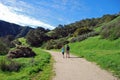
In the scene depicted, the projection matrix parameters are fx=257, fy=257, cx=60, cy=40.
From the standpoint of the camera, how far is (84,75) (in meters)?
18.4

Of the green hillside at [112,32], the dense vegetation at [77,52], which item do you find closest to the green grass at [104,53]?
the dense vegetation at [77,52]

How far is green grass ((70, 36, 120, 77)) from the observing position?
2249 cm

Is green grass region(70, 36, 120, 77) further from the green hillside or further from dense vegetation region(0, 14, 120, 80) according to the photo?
the green hillside

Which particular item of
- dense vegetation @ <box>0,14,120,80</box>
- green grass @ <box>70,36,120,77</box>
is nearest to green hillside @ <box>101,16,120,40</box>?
dense vegetation @ <box>0,14,120,80</box>

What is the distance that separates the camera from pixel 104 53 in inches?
1271

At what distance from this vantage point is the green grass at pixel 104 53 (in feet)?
73.8

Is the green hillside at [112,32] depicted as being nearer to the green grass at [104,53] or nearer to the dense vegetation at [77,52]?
the dense vegetation at [77,52]

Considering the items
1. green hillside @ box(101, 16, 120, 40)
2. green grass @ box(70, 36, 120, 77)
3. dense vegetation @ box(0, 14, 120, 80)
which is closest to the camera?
dense vegetation @ box(0, 14, 120, 80)

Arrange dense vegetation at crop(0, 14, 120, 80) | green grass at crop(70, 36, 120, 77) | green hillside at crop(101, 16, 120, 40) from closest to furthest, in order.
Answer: dense vegetation at crop(0, 14, 120, 80) → green grass at crop(70, 36, 120, 77) → green hillside at crop(101, 16, 120, 40)

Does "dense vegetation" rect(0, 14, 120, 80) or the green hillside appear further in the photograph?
the green hillside

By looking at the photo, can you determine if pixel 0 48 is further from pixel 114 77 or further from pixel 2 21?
pixel 2 21

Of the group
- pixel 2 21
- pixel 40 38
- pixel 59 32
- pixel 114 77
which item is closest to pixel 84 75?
pixel 114 77

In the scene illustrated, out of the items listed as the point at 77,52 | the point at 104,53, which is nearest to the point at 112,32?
the point at 77,52

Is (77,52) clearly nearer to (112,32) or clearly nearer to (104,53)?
(112,32)
